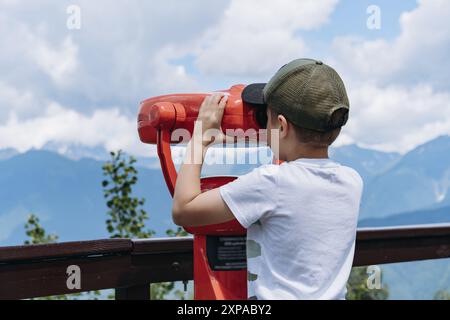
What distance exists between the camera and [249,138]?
1.50 metres

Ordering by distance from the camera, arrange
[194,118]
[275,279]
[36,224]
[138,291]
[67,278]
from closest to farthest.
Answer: [275,279]
[194,118]
[67,278]
[138,291]
[36,224]

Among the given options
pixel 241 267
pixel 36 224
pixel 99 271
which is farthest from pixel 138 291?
pixel 36 224

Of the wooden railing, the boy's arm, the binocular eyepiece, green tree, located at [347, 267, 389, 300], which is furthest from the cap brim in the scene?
green tree, located at [347, 267, 389, 300]

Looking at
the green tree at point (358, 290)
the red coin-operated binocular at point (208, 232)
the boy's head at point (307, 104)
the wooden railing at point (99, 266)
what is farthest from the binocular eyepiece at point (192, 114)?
the green tree at point (358, 290)

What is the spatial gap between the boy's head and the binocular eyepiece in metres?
0.11

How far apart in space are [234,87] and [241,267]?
39 cm

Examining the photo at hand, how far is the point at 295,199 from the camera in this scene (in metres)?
1.26

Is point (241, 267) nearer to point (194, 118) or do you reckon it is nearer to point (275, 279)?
point (275, 279)

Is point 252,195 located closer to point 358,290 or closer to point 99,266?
point 99,266

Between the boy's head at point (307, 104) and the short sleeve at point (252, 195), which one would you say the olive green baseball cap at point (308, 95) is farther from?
the short sleeve at point (252, 195)

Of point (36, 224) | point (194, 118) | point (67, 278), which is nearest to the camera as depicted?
point (194, 118)

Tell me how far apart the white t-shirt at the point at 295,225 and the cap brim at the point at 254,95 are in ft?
0.63

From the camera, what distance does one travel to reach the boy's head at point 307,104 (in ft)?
4.22

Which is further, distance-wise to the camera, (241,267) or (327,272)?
(241,267)
